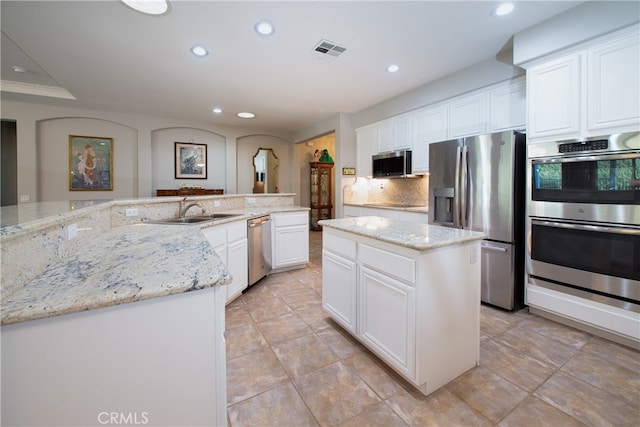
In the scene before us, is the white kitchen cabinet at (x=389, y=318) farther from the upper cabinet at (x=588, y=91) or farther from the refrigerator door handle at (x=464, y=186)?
the upper cabinet at (x=588, y=91)

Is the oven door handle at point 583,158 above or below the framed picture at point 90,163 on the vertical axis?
below

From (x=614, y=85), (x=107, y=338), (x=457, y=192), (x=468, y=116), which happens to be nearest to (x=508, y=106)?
(x=468, y=116)

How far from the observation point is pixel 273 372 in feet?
5.84

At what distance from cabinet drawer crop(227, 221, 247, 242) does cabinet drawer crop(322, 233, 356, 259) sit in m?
1.08

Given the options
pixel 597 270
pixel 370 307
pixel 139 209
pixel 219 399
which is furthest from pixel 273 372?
pixel 597 270

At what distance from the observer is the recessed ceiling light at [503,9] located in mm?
2193

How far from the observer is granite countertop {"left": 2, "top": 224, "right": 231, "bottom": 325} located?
0.72 metres

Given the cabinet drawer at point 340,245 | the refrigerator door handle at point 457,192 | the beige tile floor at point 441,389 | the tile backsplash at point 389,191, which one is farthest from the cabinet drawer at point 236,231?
the tile backsplash at point 389,191

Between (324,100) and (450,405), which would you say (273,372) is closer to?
(450,405)

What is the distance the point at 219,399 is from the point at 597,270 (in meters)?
2.83

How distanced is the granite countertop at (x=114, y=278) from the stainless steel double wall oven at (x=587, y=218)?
277cm

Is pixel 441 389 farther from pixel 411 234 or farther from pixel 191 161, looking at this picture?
pixel 191 161

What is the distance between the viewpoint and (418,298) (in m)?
1.51

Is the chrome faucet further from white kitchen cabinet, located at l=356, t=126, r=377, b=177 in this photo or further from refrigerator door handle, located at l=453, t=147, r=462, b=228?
white kitchen cabinet, located at l=356, t=126, r=377, b=177
